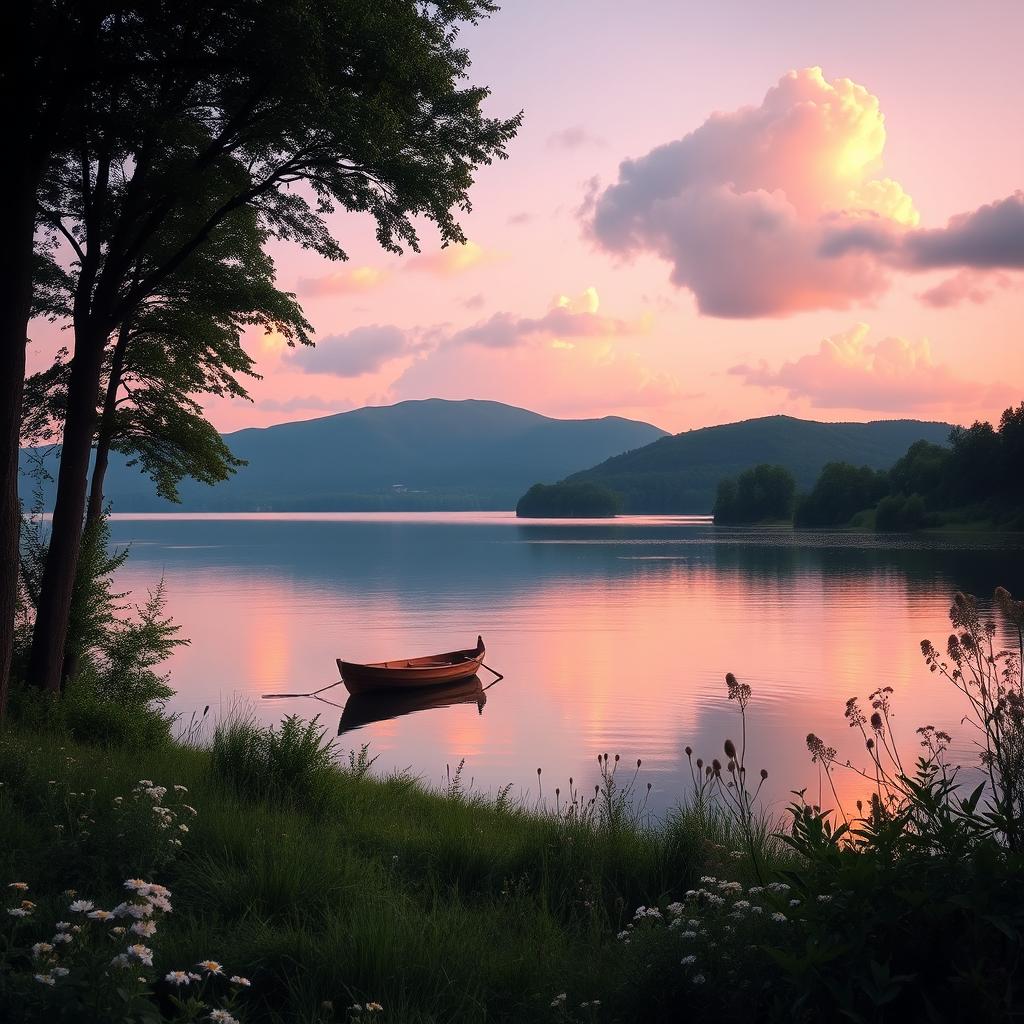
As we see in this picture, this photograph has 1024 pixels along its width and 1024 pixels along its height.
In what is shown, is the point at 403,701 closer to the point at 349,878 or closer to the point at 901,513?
the point at 349,878

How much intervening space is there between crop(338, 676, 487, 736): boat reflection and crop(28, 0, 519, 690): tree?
15.4 m

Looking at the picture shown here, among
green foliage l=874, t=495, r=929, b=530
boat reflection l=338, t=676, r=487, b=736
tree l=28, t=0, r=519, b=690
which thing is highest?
tree l=28, t=0, r=519, b=690

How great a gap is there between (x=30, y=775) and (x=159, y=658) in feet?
36.6

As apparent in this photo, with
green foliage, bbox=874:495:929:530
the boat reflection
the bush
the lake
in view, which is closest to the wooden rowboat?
the boat reflection

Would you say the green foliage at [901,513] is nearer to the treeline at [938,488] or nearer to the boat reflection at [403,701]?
the treeline at [938,488]

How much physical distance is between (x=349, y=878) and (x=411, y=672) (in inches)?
1013

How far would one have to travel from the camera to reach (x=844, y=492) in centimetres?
16638

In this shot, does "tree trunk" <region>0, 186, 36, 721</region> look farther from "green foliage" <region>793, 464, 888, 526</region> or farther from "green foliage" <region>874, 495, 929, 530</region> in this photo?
"green foliage" <region>793, 464, 888, 526</region>

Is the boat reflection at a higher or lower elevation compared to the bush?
lower

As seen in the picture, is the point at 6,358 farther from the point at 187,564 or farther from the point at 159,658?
the point at 187,564

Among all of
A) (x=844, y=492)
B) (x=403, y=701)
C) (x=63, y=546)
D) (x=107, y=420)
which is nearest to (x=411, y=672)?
(x=403, y=701)

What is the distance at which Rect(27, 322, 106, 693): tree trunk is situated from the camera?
15148 mm

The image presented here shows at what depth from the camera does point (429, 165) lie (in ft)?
45.4

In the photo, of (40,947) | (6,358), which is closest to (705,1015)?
(40,947)
